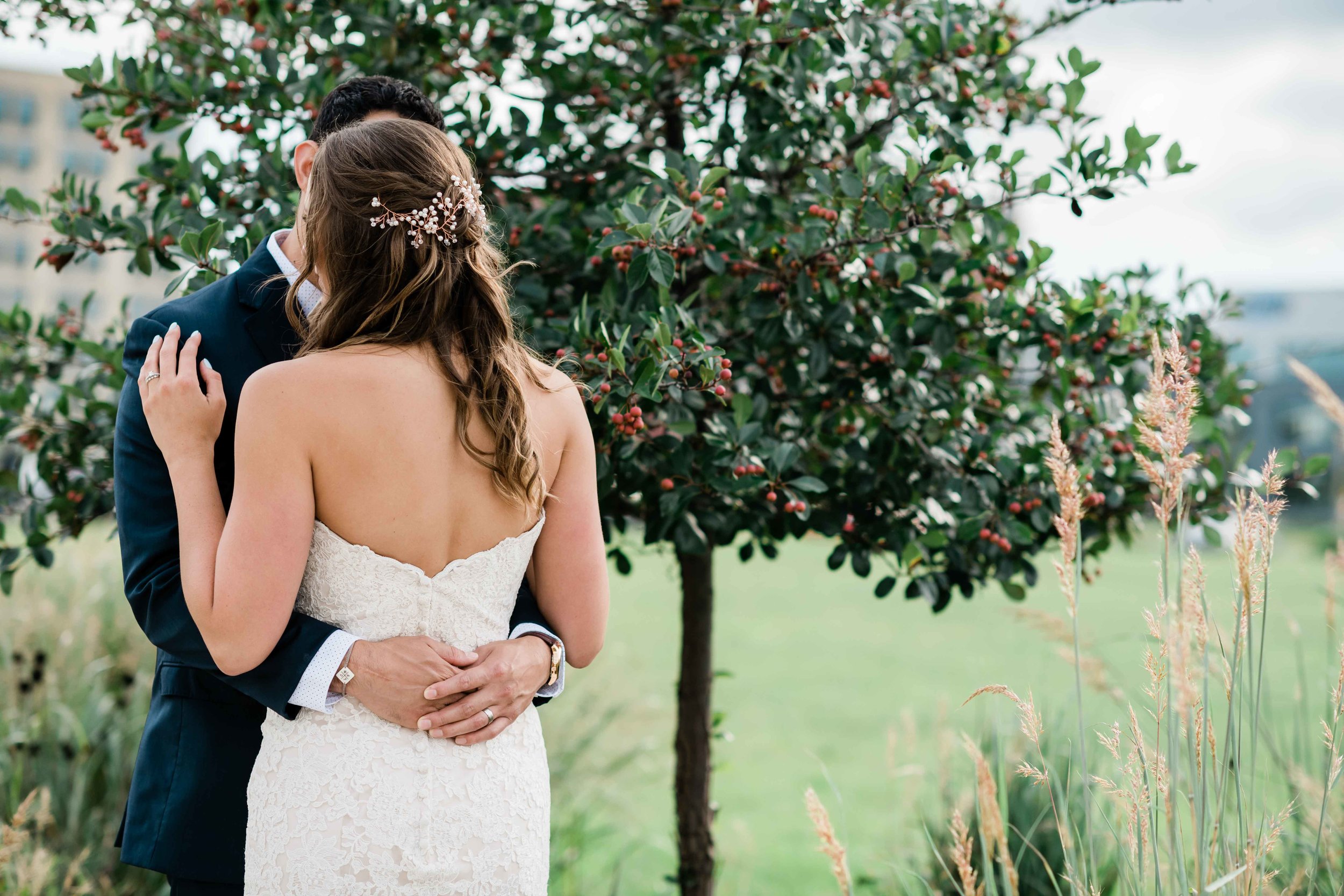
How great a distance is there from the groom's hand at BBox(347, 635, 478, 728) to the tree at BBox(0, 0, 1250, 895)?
0.64m

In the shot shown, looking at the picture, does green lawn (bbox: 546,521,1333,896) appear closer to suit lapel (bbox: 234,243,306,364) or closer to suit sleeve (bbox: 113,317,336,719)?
suit sleeve (bbox: 113,317,336,719)

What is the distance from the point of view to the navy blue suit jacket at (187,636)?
142 centimetres

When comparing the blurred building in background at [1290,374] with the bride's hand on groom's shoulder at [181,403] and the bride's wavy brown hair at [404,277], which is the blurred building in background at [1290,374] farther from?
the bride's hand on groom's shoulder at [181,403]

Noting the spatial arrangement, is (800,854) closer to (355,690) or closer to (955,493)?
(955,493)

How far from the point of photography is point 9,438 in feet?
7.65

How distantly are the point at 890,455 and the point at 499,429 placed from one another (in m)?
1.12

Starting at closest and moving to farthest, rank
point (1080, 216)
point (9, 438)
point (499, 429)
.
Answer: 1. point (499, 429)
2. point (1080, 216)
3. point (9, 438)

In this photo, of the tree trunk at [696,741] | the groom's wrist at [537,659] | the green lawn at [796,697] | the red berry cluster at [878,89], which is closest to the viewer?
the groom's wrist at [537,659]

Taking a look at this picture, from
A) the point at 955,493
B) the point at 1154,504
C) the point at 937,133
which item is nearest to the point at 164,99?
the point at 937,133

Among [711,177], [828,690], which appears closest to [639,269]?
[711,177]

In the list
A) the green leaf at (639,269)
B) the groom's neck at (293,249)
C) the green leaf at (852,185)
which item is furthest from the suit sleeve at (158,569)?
the green leaf at (852,185)

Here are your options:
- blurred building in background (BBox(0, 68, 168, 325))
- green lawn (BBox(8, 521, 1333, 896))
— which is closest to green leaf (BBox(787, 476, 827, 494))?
green lawn (BBox(8, 521, 1333, 896))

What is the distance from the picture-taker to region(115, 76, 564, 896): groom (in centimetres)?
135

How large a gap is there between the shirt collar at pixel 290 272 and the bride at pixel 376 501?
16 centimetres
